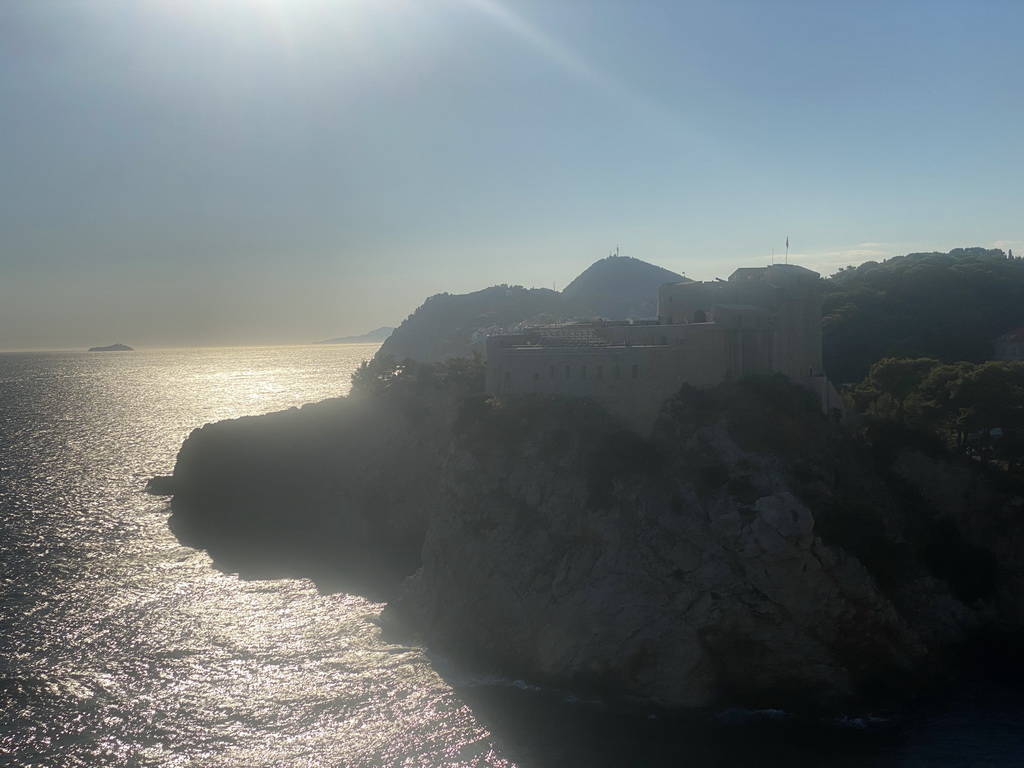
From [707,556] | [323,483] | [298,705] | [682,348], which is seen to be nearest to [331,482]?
[323,483]

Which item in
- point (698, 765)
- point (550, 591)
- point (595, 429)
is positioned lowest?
point (698, 765)

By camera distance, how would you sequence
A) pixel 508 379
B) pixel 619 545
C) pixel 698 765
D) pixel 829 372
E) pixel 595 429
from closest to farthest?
pixel 698 765 < pixel 619 545 < pixel 595 429 < pixel 508 379 < pixel 829 372

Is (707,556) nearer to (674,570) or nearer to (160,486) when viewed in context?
(674,570)

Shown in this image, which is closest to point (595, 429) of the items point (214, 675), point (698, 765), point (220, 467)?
point (698, 765)

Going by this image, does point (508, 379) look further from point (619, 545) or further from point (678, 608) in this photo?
point (678, 608)

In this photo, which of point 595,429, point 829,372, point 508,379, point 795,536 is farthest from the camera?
point 829,372

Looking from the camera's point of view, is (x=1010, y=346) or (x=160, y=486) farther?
(x=160, y=486)

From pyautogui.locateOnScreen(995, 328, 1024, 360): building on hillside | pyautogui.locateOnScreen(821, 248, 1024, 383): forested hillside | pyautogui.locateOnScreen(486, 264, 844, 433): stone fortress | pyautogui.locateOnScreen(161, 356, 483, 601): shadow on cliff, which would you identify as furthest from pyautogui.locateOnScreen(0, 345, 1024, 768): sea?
pyautogui.locateOnScreen(995, 328, 1024, 360): building on hillside
